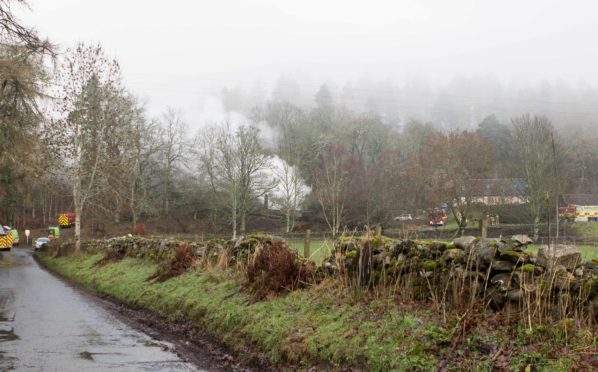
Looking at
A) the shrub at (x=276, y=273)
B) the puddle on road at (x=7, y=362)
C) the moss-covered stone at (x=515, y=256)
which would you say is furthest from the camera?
the shrub at (x=276, y=273)

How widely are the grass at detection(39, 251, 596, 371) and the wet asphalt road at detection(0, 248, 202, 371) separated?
119cm

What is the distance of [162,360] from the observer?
830 cm

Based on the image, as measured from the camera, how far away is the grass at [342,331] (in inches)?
230

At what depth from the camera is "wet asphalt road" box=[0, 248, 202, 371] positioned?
7.84m

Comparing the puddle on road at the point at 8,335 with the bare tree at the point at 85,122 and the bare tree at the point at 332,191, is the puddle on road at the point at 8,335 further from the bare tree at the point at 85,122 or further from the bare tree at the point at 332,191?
the bare tree at the point at 332,191

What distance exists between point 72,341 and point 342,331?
474 cm

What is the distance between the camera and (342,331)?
768 cm

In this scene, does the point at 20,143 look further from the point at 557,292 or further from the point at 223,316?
the point at 557,292

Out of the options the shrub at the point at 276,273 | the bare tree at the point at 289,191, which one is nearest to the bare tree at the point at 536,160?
the bare tree at the point at 289,191

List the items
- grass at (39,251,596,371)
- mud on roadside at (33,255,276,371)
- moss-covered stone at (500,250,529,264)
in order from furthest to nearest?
mud on roadside at (33,255,276,371) < moss-covered stone at (500,250,529,264) < grass at (39,251,596,371)

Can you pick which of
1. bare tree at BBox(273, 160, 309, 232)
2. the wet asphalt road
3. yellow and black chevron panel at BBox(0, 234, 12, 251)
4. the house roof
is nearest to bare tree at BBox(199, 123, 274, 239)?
bare tree at BBox(273, 160, 309, 232)

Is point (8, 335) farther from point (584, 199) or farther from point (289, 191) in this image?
point (584, 199)

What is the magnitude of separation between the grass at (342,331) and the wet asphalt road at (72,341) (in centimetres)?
119

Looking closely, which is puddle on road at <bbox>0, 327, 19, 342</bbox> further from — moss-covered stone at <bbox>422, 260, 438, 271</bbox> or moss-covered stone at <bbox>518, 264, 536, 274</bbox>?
moss-covered stone at <bbox>518, 264, 536, 274</bbox>
